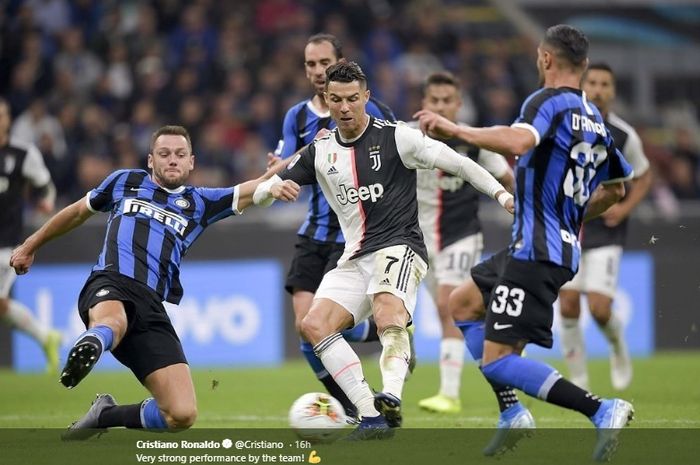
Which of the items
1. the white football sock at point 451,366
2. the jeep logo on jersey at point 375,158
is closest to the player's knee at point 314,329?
the jeep logo on jersey at point 375,158

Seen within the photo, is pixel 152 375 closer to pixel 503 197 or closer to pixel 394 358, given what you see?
pixel 394 358

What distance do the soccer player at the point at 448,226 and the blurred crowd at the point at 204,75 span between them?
18.0 feet

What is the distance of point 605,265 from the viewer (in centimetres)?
1091

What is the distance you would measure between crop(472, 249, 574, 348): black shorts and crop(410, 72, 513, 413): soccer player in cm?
314

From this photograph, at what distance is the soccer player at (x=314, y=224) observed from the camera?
8797 millimetres

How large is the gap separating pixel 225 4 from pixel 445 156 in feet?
38.2

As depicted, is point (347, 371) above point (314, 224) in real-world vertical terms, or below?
below

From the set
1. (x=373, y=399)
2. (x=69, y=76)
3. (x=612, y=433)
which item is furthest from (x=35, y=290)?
(x=612, y=433)

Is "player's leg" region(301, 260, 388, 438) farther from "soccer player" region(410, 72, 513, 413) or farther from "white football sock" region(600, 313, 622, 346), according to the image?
"white football sock" region(600, 313, 622, 346)

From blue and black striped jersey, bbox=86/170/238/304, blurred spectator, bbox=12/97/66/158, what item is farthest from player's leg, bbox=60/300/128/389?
blurred spectator, bbox=12/97/66/158

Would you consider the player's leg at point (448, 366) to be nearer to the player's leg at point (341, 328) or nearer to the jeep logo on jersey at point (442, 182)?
the jeep logo on jersey at point (442, 182)

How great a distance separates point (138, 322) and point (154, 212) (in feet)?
2.30

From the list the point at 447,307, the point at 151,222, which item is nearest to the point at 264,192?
the point at 151,222

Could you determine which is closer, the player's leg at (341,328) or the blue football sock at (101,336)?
the blue football sock at (101,336)
